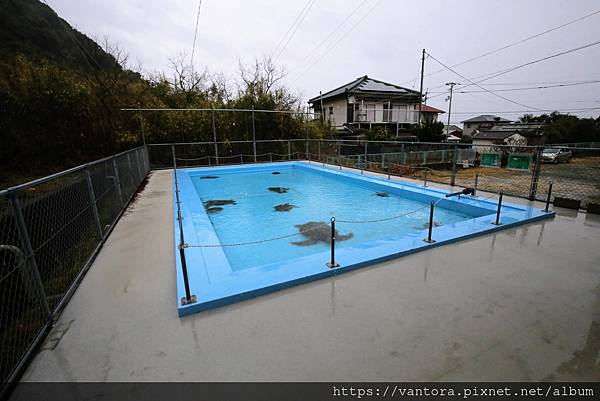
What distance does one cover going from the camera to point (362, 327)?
1.89m

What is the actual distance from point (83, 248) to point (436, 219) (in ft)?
18.8

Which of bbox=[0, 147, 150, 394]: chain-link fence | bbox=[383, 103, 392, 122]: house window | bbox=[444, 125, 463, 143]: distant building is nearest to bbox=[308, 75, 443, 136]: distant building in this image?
bbox=[383, 103, 392, 122]: house window

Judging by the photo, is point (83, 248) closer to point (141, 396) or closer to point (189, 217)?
point (189, 217)

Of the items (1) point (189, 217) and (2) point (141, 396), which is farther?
(1) point (189, 217)

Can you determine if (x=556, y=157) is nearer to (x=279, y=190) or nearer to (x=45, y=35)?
(x=279, y=190)

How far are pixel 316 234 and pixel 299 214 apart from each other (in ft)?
4.65

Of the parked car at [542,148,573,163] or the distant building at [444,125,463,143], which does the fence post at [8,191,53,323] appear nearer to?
the parked car at [542,148,573,163]

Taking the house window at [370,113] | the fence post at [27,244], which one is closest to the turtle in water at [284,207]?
the fence post at [27,244]

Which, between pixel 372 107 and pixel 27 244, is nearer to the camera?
pixel 27 244

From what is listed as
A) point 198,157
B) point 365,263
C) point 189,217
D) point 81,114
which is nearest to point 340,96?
point 198,157

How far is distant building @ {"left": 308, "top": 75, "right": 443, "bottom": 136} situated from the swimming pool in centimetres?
1058

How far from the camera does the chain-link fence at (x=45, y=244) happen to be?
5.97ft

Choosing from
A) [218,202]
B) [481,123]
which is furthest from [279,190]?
[481,123]

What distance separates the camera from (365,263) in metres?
2.78
